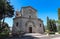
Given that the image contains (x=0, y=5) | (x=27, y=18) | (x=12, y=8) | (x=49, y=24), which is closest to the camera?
(x=0, y=5)

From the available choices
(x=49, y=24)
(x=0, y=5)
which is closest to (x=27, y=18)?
(x=0, y=5)

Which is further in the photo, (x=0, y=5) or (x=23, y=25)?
(x=23, y=25)

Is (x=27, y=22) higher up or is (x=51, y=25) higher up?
(x=27, y=22)

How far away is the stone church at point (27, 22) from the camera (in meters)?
35.4

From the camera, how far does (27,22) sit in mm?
37125

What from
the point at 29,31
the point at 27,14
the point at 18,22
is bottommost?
the point at 29,31

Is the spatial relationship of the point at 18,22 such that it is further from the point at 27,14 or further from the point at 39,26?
the point at 39,26

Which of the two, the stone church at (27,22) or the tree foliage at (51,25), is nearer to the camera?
the stone church at (27,22)

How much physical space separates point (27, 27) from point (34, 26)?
8.56 feet

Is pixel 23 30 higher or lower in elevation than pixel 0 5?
lower

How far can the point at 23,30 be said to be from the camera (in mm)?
34938

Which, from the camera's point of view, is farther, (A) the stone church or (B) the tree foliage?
(B) the tree foliage

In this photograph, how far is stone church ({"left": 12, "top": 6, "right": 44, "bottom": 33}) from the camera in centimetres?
3541

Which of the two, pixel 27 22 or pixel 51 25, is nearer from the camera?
pixel 27 22
